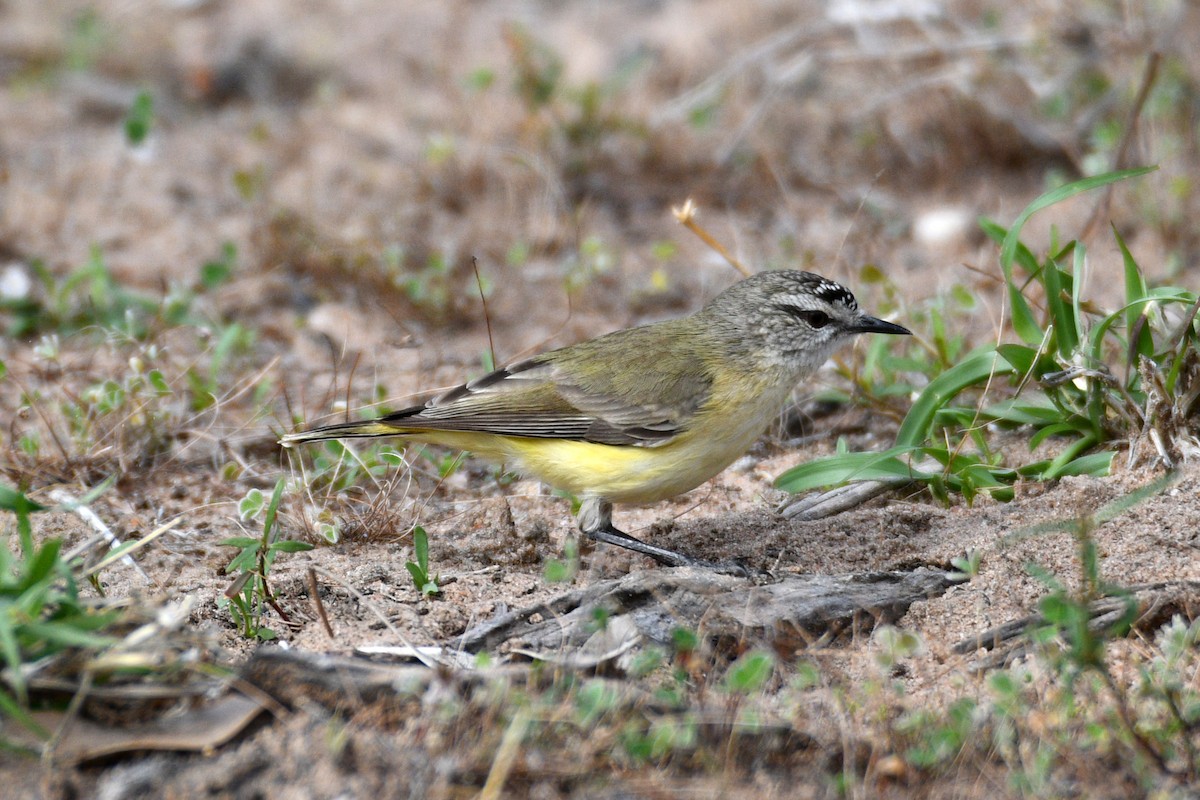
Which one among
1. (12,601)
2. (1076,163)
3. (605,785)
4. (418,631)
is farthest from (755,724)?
(1076,163)

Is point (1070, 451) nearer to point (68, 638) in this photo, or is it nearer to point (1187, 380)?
point (1187, 380)

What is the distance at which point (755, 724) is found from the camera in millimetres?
3250

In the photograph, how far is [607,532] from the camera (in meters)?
5.18

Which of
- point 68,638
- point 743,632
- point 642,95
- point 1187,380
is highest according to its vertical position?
point 642,95

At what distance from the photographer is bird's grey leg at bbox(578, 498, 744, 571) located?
16.4 ft

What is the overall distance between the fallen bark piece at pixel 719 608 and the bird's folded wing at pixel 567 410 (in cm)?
87

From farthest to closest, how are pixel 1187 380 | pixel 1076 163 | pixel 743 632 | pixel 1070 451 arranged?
pixel 1076 163
pixel 1070 451
pixel 1187 380
pixel 743 632

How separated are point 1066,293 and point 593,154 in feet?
14.4

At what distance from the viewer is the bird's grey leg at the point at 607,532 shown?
5.00 m

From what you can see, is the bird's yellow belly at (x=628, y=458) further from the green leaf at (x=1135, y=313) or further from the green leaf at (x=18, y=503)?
the green leaf at (x=18, y=503)

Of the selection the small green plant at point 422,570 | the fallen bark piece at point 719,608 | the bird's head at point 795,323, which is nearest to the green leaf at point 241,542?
the small green plant at point 422,570

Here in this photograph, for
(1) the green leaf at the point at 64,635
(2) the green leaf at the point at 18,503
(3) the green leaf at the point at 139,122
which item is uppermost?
(3) the green leaf at the point at 139,122

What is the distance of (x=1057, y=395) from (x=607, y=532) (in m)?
2.00

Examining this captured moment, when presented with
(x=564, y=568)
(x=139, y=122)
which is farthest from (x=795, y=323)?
(x=139, y=122)
